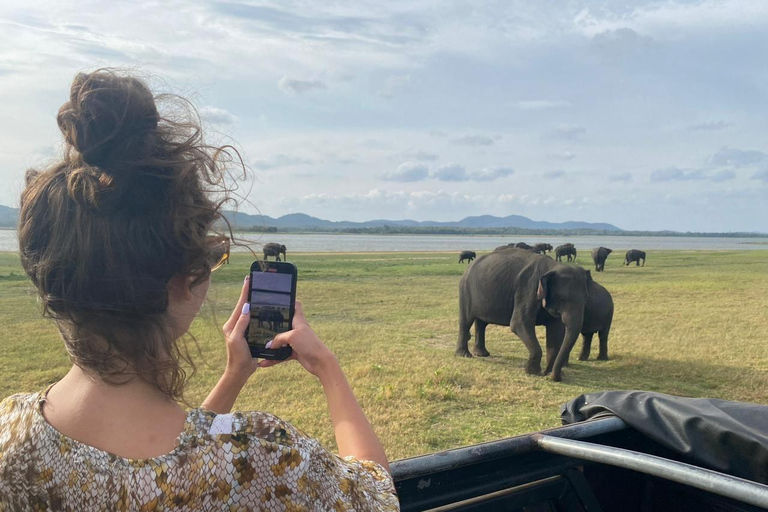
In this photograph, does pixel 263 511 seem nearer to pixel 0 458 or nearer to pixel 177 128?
pixel 0 458

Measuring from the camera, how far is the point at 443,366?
8.75 meters

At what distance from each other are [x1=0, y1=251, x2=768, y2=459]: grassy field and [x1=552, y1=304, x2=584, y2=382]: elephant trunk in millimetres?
222

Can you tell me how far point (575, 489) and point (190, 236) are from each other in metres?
2.42

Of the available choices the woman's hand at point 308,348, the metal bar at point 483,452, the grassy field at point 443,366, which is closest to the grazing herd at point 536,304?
the grassy field at point 443,366

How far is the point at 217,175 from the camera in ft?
4.38

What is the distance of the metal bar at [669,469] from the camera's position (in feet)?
6.71

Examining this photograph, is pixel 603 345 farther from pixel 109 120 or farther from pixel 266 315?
pixel 109 120

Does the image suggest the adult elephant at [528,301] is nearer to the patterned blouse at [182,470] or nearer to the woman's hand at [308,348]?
the woman's hand at [308,348]

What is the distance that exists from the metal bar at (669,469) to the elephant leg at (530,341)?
6.31 metres

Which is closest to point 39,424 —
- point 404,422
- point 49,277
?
point 49,277

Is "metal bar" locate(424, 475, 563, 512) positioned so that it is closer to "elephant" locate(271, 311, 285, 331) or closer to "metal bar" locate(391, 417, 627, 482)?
"metal bar" locate(391, 417, 627, 482)

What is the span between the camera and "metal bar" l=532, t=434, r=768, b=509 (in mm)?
2045

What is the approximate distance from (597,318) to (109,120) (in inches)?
365

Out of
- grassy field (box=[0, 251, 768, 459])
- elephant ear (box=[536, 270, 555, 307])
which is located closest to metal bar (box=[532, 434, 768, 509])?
grassy field (box=[0, 251, 768, 459])
